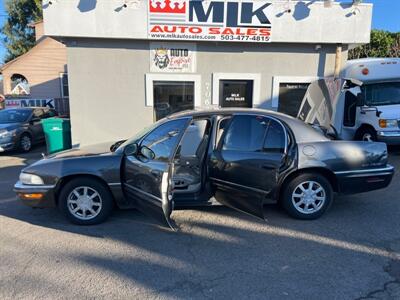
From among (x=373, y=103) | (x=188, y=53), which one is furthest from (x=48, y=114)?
(x=373, y=103)

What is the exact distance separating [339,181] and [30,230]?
429 cm

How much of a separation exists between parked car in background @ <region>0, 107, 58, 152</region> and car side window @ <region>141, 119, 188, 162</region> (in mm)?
7419

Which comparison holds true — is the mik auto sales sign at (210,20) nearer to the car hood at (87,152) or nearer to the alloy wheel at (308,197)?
the car hood at (87,152)

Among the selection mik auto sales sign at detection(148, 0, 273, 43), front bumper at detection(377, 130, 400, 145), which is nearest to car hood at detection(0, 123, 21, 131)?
mik auto sales sign at detection(148, 0, 273, 43)

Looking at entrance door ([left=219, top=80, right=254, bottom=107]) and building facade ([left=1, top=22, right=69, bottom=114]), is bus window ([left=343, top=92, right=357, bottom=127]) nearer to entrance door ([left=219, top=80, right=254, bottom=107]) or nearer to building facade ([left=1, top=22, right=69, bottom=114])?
entrance door ([left=219, top=80, right=254, bottom=107])

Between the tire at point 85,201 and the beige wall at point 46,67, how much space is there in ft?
56.5

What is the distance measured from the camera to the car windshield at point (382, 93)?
8594mm

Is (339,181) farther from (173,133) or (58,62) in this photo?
(58,62)

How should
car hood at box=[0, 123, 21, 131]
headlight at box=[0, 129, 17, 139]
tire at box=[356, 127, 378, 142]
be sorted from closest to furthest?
tire at box=[356, 127, 378, 142] → headlight at box=[0, 129, 17, 139] → car hood at box=[0, 123, 21, 131]

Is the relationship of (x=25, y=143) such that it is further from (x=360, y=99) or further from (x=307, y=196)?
(x=360, y=99)

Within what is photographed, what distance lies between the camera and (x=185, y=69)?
841 cm

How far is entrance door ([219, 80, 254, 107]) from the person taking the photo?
8570 mm

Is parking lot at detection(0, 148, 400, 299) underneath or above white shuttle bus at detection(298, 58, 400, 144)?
underneath

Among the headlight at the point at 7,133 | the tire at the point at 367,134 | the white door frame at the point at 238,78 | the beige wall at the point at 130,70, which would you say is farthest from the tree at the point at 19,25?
the tire at the point at 367,134
